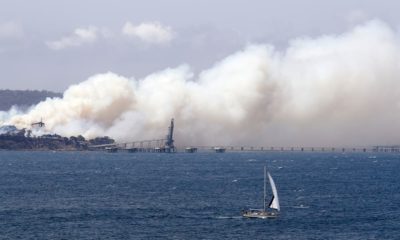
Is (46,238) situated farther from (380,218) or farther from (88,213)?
(380,218)

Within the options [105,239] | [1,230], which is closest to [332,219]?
[105,239]

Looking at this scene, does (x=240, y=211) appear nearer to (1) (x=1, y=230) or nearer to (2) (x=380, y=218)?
(2) (x=380, y=218)

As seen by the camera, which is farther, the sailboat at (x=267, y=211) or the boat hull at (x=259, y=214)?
the sailboat at (x=267, y=211)

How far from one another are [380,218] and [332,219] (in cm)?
1004

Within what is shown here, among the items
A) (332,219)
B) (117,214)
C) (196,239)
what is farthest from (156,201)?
(196,239)

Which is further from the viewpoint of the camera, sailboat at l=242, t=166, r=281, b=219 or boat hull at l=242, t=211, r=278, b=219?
sailboat at l=242, t=166, r=281, b=219

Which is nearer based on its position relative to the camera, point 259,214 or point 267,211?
point 259,214

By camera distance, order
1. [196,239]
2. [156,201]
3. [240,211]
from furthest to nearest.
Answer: [156,201] < [240,211] < [196,239]

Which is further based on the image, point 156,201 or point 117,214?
point 156,201

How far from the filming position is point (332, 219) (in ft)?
547

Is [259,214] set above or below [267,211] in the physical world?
below

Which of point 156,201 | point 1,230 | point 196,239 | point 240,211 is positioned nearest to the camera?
point 196,239

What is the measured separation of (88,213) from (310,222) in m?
41.0

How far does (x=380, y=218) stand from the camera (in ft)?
560
